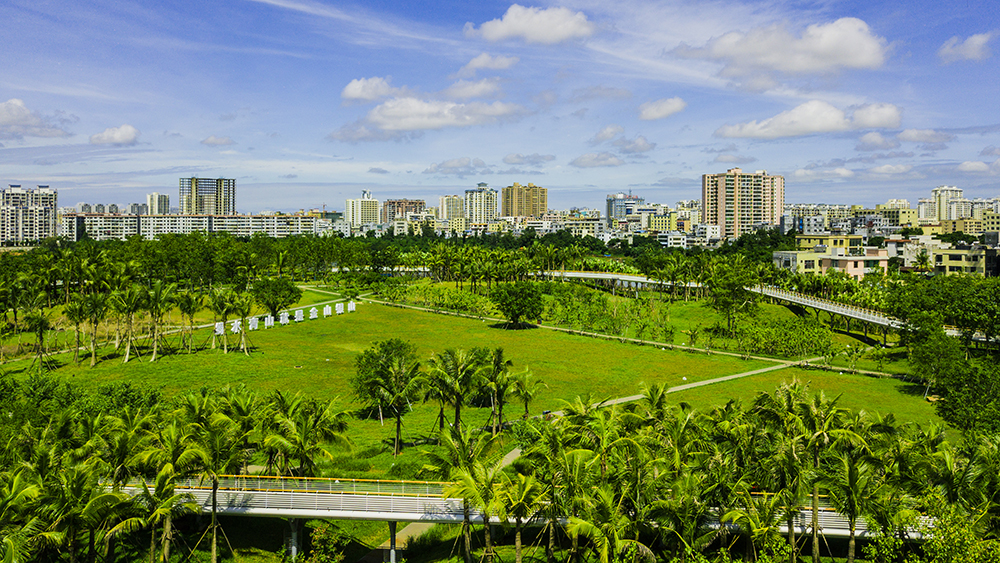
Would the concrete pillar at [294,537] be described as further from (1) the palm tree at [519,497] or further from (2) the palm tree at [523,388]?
(2) the palm tree at [523,388]

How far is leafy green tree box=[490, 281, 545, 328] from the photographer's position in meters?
86.9

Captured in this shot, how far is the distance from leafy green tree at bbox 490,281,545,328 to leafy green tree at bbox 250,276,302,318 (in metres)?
27.3

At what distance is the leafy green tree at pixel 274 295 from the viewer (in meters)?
83.1

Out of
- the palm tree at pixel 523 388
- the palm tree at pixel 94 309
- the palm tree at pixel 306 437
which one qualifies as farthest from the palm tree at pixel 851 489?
the palm tree at pixel 94 309

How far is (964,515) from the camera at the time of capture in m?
24.4

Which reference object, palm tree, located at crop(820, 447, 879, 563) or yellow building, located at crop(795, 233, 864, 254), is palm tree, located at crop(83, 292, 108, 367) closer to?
palm tree, located at crop(820, 447, 879, 563)

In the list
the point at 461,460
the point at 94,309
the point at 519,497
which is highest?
the point at 94,309

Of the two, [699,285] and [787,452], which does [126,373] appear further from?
[699,285]

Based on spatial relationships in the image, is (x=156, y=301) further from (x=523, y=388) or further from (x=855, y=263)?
(x=855, y=263)

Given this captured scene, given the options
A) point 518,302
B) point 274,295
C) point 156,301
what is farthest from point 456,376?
point 274,295

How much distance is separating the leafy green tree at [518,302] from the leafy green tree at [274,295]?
27.3m

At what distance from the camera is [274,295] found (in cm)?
8394

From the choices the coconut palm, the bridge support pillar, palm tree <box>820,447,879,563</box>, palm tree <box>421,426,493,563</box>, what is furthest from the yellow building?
the bridge support pillar

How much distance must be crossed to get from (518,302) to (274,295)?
31.1m
